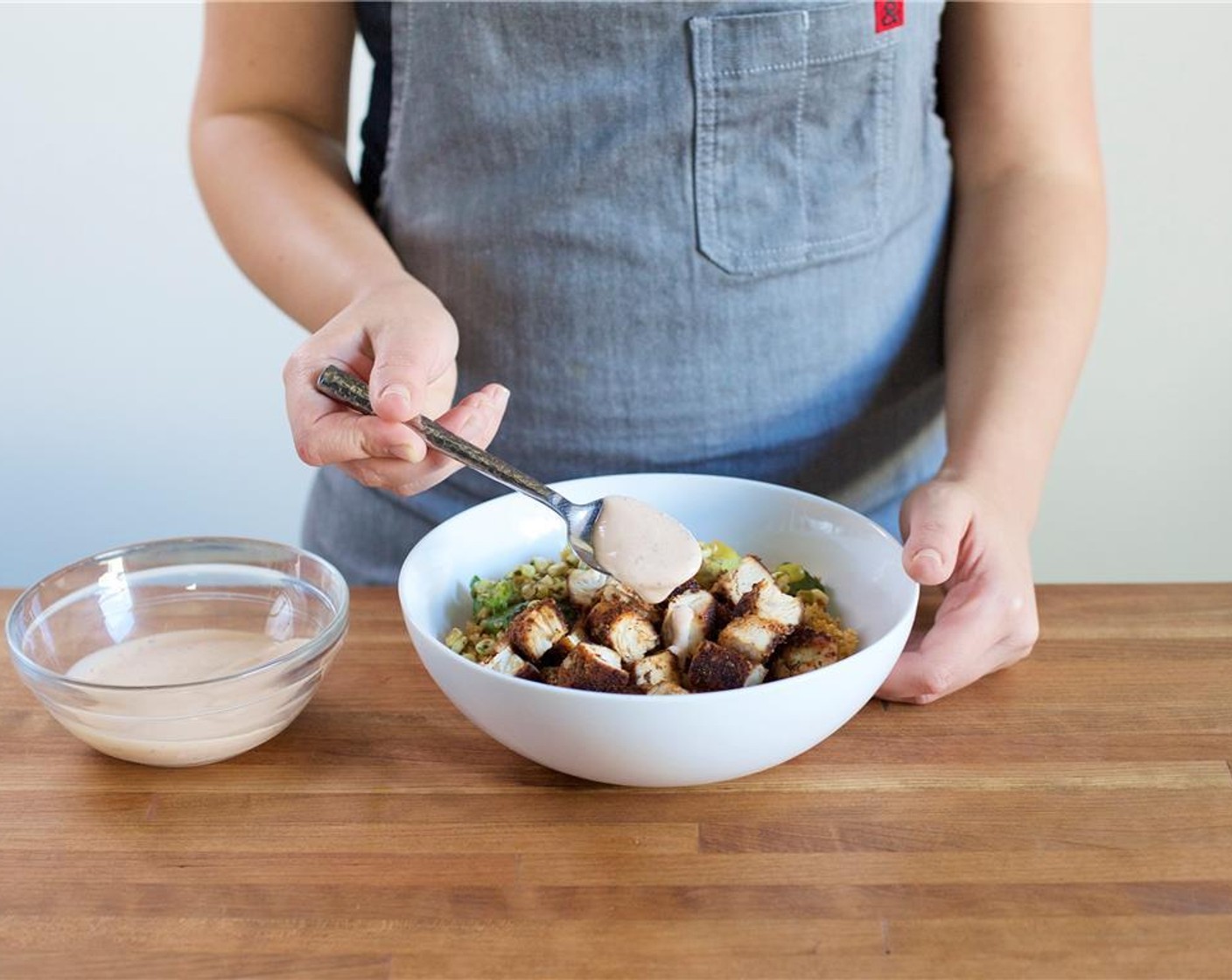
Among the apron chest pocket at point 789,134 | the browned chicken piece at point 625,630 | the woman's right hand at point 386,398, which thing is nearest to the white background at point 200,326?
the apron chest pocket at point 789,134

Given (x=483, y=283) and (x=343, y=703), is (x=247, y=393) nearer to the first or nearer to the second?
(x=483, y=283)

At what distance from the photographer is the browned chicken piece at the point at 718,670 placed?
95 cm

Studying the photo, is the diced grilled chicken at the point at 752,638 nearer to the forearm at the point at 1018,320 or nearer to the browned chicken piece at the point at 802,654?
the browned chicken piece at the point at 802,654

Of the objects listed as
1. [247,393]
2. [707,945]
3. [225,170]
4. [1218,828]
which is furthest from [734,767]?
[247,393]

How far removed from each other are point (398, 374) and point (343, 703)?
1.00ft

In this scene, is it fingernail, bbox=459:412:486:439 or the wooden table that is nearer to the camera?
the wooden table

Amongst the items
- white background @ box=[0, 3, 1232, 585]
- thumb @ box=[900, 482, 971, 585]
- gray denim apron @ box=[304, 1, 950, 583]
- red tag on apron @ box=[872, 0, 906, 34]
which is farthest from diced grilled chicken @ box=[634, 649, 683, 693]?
white background @ box=[0, 3, 1232, 585]

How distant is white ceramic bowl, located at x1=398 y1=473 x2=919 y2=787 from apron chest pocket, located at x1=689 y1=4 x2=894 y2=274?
338 millimetres

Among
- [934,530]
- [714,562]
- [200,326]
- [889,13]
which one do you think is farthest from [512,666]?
[200,326]

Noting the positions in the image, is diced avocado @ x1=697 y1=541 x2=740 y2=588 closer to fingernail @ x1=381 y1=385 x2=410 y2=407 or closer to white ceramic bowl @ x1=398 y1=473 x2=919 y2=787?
white ceramic bowl @ x1=398 y1=473 x2=919 y2=787

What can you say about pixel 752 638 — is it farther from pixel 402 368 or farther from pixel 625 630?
pixel 402 368

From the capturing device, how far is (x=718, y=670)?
0.96 metres

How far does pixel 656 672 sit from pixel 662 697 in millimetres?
91

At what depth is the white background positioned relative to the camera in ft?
7.55
